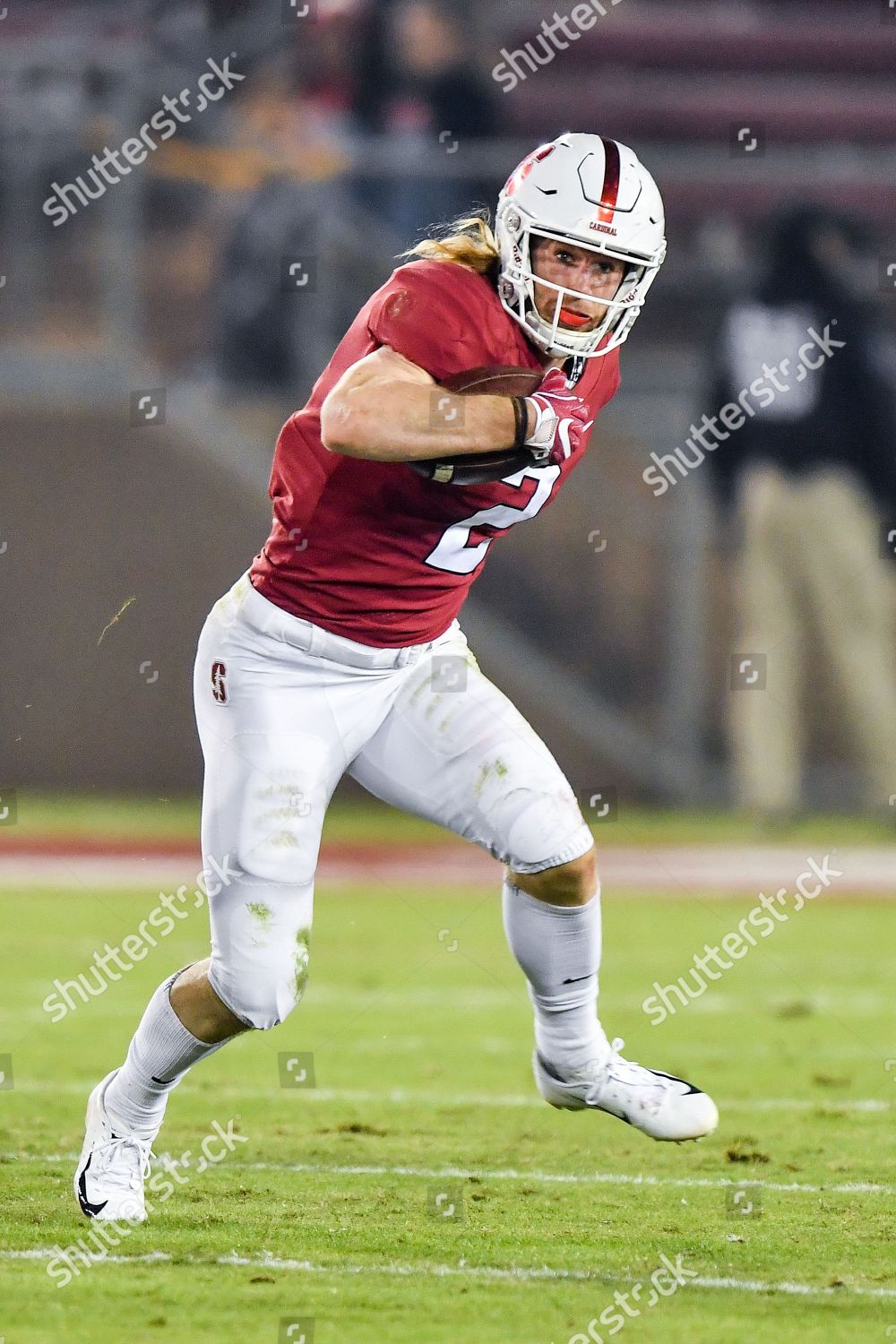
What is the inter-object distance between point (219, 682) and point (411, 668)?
1.25ft

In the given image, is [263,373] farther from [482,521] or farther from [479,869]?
[482,521]

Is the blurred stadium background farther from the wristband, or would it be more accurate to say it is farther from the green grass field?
the wristband

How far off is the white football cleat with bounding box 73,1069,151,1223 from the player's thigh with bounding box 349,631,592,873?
2.66 feet

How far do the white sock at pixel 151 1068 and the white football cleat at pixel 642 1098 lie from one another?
0.72 meters

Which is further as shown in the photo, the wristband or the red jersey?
the red jersey

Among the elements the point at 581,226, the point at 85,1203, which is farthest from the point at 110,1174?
the point at 581,226

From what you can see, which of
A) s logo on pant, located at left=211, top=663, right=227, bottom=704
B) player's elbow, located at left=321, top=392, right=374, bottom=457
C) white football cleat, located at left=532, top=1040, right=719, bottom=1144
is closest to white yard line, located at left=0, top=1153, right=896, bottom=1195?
white football cleat, located at left=532, top=1040, right=719, bottom=1144

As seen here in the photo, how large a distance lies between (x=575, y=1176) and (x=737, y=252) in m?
7.24

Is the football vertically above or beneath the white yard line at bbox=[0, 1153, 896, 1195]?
above

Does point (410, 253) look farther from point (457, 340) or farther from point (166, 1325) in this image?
point (166, 1325)

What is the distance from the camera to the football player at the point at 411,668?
353 centimetres

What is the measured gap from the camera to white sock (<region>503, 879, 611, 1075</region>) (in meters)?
3.86

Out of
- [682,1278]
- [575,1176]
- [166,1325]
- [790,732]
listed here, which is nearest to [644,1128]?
[575,1176]

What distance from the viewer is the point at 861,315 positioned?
9.48 metres
